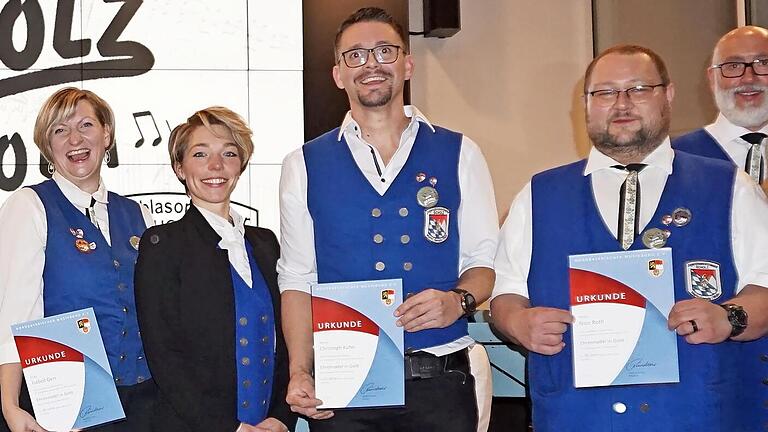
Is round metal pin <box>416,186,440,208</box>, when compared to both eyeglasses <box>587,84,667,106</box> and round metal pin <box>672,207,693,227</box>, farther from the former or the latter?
round metal pin <box>672,207,693,227</box>

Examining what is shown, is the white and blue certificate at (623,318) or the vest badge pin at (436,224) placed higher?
the vest badge pin at (436,224)

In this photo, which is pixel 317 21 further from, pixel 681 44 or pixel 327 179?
pixel 327 179

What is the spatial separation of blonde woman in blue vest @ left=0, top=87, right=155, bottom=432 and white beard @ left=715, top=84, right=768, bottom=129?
7.26 ft

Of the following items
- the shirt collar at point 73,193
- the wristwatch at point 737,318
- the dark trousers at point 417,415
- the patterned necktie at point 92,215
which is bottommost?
the dark trousers at point 417,415

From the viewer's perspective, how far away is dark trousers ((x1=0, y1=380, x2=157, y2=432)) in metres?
2.97

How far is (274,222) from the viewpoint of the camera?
534 centimetres

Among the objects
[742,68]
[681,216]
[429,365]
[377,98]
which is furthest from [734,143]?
[429,365]

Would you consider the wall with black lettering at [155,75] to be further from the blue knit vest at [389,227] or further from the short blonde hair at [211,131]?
the blue knit vest at [389,227]

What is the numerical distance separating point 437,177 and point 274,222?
2.53m

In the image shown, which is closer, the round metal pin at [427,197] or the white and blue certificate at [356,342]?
the white and blue certificate at [356,342]

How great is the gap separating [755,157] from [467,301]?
51.8 inches

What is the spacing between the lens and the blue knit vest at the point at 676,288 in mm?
2555

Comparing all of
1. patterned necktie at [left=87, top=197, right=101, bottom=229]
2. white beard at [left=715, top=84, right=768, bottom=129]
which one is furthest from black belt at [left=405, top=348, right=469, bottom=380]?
white beard at [left=715, top=84, right=768, bottom=129]

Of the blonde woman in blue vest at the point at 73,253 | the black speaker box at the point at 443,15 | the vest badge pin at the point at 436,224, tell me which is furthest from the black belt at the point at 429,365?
the black speaker box at the point at 443,15
